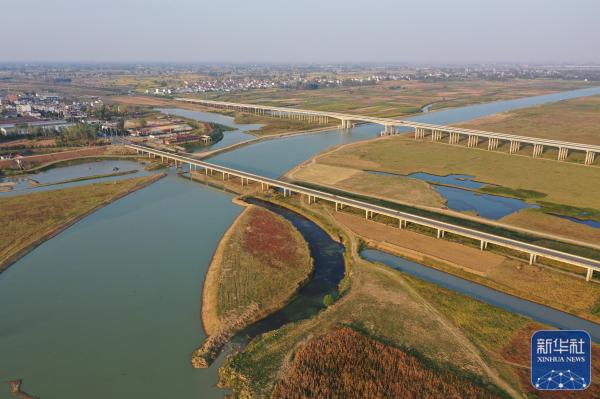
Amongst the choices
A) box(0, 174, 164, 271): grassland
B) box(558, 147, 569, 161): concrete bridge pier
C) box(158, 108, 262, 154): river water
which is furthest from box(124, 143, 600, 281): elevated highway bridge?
box(558, 147, 569, 161): concrete bridge pier

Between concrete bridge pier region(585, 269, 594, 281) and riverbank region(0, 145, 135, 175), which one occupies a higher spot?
riverbank region(0, 145, 135, 175)

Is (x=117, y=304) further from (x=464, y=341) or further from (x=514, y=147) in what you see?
(x=514, y=147)

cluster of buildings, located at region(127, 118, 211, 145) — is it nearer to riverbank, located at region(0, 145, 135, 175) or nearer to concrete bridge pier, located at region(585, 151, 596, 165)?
riverbank, located at region(0, 145, 135, 175)

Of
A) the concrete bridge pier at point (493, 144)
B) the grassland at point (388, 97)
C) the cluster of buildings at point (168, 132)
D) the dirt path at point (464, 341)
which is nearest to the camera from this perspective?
the dirt path at point (464, 341)

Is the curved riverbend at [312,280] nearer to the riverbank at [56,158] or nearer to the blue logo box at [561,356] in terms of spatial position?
the blue logo box at [561,356]

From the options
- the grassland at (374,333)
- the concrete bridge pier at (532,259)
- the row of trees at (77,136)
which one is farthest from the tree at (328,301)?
the row of trees at (77,136)

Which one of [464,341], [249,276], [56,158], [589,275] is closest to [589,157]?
[589,275]
